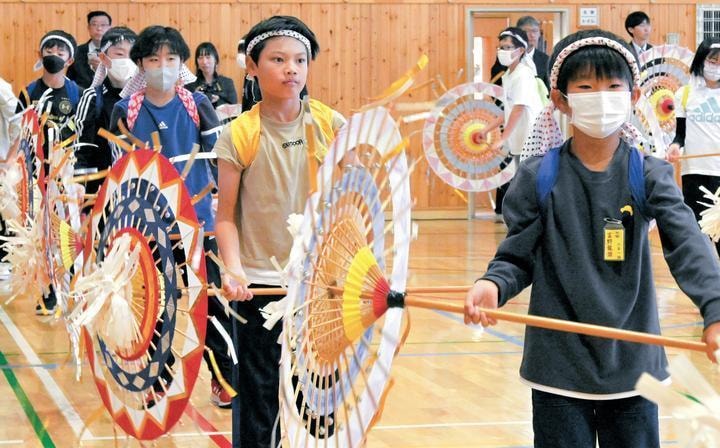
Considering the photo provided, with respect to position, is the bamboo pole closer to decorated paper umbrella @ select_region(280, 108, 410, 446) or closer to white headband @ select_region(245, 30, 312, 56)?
white headband @ select_region(245, 30, 312, 56)

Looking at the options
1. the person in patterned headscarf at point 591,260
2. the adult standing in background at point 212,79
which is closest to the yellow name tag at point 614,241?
the person in patterned headscarf at point 591,260

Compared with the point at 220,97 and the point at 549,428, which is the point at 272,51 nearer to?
the point at 549,428

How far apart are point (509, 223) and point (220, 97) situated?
34.1 feet

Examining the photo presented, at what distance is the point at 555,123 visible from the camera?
336cm

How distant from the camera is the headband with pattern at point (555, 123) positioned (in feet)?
10.0

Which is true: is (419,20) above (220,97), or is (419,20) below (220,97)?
above

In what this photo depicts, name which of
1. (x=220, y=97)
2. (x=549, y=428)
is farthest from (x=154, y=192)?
(x=220, y=97)

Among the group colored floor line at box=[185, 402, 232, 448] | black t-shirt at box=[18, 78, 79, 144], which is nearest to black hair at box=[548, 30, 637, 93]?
colored floor line at box=[185, 402, 232, 448]

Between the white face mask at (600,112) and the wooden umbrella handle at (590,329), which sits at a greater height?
the white face mask at (600,112)

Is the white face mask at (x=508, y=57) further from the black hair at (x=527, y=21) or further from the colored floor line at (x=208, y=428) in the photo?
the colored floor line at (x=208, y=428)

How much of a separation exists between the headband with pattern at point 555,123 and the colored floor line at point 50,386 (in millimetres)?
1932

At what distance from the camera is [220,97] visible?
43.4ft

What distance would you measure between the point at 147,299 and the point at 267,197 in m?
0.53

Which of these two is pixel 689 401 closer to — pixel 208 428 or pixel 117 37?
pixel 208 428
